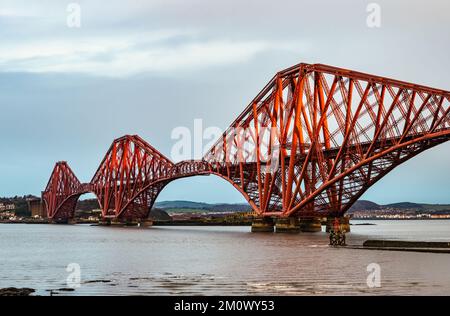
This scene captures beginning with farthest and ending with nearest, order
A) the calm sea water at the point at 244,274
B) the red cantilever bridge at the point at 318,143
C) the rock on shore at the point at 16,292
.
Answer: the red cantilever bridge at the point at 318,143
the calm sea water at the point at 244,274
the rock on shore at the point at 16,292

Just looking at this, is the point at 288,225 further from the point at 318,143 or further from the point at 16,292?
the point at 16,292

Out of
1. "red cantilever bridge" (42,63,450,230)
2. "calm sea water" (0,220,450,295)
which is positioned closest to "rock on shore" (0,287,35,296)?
"calm sea water" (0,220,450,295)

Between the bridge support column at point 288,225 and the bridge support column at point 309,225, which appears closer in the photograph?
the bridge support column at point 288,225

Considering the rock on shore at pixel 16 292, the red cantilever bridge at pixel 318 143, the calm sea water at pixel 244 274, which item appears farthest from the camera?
the red cantilever bridge at pixel 318 143

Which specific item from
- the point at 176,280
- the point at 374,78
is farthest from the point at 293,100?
the point at 176,280

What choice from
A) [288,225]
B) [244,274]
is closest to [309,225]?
[288,225]

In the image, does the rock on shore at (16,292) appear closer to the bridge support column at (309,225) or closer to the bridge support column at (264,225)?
the bridge support column at (309,225)

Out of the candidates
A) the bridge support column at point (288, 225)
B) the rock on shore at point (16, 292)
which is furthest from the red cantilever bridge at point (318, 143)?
the rock on shore at point (16, 292)
